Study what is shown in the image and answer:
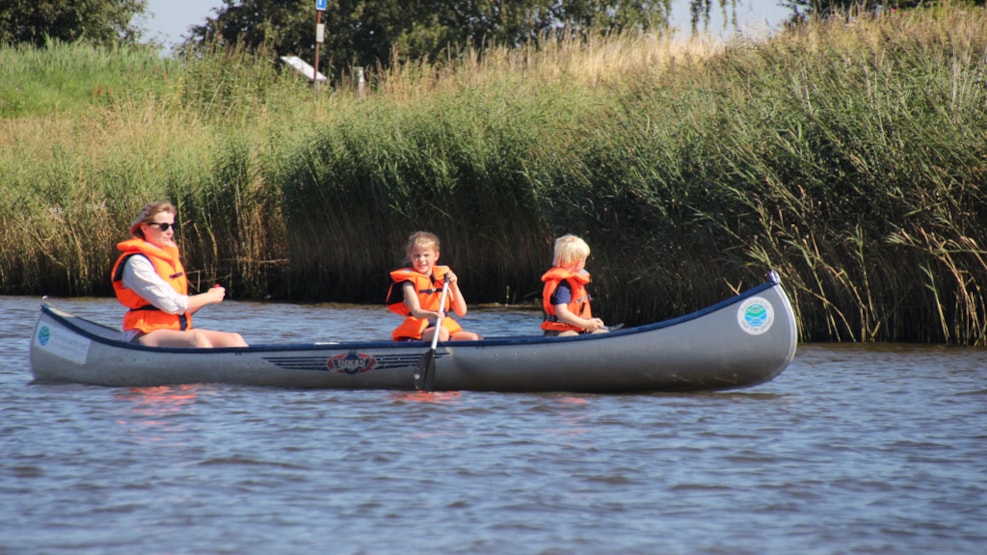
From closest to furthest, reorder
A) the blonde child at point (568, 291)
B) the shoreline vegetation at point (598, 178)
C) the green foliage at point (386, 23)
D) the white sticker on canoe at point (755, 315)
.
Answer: the white sticker on canoe at point (755, 315) → the blonde child at point (568, 291) → the shoreline vegetation at point (598, 178) → the green foliage at point (386, 23)

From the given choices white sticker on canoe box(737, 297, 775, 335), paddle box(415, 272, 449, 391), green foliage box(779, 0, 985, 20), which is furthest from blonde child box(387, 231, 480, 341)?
green foliage box(779, 0, 985, 20)

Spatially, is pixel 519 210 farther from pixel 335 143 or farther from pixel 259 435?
pixel 259 435

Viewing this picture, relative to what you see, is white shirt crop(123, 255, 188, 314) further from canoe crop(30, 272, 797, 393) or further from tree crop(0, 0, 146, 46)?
tree crop(0, 0, 146, 46)

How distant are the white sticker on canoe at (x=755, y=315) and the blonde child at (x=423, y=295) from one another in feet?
5.44

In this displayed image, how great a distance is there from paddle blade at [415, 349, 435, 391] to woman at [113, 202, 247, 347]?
1.07 metres

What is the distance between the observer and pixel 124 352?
7559mm

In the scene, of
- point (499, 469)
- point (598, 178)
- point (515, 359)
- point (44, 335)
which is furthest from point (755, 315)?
point (44, 335)

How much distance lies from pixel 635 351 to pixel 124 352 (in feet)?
9.85

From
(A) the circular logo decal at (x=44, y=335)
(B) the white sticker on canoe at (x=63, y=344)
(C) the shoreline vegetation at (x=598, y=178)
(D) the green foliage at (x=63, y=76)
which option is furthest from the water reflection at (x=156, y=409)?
(D) the green foliage at (x=63, y=76)

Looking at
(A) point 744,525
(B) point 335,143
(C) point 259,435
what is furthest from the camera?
(B) point 335,143

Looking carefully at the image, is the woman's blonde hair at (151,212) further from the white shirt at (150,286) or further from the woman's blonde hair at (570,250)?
the woman's blonde hair at (570,250)

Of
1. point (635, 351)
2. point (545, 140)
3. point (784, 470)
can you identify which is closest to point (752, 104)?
point (545, 140)

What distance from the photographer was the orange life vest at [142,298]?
293 inches

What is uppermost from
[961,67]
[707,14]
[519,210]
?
[707,14]
